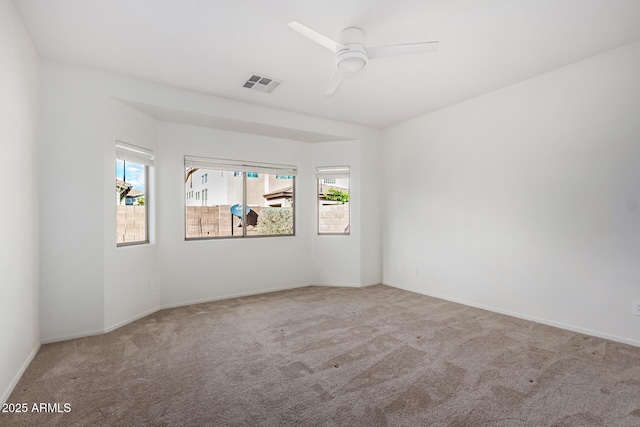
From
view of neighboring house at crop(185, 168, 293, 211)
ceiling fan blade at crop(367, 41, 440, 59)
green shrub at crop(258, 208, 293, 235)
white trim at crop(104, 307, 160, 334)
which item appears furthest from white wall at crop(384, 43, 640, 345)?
white trim at crop(104, 307, 160, 334)

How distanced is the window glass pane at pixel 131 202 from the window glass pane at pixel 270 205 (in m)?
1.45

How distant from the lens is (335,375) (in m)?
2.36

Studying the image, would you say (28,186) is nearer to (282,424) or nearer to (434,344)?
(282,424)

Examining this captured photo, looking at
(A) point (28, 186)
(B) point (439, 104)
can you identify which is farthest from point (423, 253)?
(A) point (28, 186)

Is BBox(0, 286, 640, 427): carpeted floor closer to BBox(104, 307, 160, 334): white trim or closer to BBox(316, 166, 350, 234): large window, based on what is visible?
BBox(104, 307, 160, 334): white trim

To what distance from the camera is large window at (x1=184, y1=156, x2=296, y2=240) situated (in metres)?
4.45

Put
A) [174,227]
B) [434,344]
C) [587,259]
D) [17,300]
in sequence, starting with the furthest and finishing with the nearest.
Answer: [174,227]
[587,259]
[434,344]
[17,300]

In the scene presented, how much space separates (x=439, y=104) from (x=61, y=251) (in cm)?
468

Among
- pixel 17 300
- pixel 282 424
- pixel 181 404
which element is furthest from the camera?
pixel 17 300

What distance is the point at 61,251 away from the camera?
9.89 ft

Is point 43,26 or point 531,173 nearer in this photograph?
point 43,26

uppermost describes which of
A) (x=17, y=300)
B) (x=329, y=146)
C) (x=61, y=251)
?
(x=329, y=146)

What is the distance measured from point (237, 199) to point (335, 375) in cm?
316

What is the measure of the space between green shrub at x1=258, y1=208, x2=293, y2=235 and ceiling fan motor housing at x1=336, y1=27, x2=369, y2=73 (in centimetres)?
300
